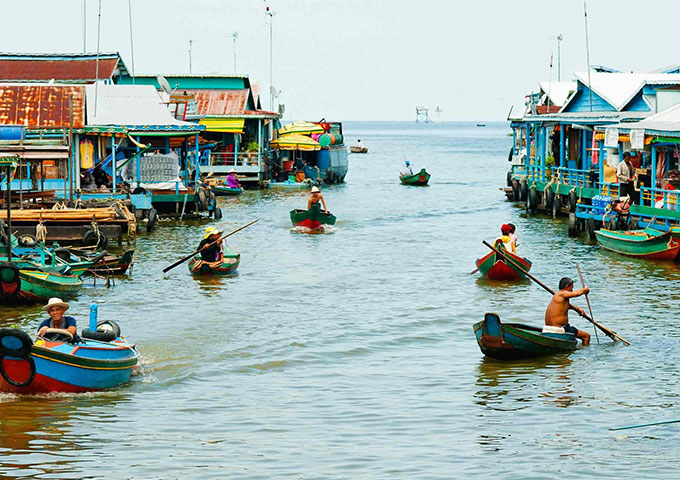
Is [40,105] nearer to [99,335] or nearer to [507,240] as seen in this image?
[507,240]

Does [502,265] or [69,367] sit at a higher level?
[502,265]

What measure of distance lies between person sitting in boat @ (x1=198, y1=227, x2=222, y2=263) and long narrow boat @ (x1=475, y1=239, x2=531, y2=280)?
6173mm

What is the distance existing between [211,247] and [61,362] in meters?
11.6

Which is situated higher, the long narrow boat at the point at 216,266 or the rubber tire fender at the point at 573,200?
the rubber tire fender at the point at 573,200

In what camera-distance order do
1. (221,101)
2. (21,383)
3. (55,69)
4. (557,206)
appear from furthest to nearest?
(221,101) < (55,69) < (557,206) < (21,383)

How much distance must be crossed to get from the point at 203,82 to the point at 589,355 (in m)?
45.7

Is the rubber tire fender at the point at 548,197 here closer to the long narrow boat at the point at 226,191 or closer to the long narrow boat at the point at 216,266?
the long narrow boat at the point at 226,191

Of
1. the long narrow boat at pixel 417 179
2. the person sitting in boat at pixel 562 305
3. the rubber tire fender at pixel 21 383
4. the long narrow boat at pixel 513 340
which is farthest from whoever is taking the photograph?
the long narrow boat at pixel 417 179

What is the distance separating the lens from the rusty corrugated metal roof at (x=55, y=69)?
47.8m

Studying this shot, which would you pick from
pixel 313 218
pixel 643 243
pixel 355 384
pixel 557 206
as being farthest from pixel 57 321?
pixel 557 206

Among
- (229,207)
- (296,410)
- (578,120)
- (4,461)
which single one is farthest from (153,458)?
(229,207)

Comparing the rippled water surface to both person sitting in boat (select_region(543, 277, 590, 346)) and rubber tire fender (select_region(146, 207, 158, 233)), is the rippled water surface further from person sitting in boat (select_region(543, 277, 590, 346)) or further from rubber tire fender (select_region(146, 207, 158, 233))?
rubber tire fender (select_region(146, 207, 158, 233))

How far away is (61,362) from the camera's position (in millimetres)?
14242

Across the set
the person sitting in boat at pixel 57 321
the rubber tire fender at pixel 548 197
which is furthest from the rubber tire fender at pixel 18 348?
the rubber tire fender at pixel 548 197
